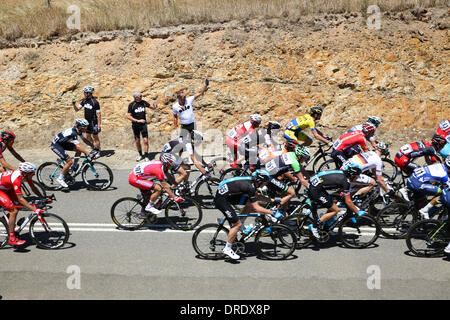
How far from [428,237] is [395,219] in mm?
1021

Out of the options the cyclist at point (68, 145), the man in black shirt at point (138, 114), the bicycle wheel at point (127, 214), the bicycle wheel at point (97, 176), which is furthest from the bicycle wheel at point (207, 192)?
the man in black shirt at point (138, 114)

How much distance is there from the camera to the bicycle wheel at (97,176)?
1216 cm

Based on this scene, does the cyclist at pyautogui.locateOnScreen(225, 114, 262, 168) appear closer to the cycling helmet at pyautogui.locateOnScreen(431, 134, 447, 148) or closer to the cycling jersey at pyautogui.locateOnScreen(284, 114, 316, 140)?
the cycling jersey at pyautogui.locateOnScreen(284, 114, 316, 140)

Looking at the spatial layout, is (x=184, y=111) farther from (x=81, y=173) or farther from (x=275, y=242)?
(x=275, y=242)

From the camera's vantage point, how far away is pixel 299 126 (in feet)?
39.3

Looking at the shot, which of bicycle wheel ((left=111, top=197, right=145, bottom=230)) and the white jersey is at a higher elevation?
the white jersey

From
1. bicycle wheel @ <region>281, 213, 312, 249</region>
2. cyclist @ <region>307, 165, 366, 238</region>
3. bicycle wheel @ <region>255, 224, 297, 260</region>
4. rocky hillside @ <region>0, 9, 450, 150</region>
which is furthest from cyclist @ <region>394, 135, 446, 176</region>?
rocky hillside @ <region>0, 9, 450, 150</region>

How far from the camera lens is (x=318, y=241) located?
28.0ft

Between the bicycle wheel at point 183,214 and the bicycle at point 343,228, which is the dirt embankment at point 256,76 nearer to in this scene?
the bicycle wheel at point 183,214

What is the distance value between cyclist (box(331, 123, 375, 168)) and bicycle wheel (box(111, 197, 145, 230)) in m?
4.89

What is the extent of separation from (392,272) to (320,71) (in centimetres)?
1138

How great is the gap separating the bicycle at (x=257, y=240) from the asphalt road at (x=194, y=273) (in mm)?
190

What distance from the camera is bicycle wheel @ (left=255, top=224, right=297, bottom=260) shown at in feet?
26.6
